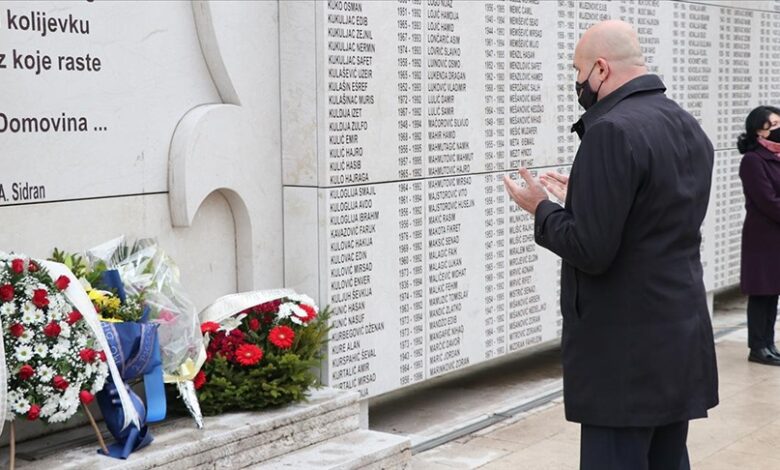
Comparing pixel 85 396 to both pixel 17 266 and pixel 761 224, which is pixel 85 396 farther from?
pixel 761 224

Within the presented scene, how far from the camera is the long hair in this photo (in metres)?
7.50

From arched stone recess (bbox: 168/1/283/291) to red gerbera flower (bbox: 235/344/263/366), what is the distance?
2.15ft

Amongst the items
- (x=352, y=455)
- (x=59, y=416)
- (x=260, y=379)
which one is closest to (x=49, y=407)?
(x=59, y=416)

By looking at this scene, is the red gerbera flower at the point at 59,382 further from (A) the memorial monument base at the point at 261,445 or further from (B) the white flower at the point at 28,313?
(A) the memorial monument base at the point at 261,445

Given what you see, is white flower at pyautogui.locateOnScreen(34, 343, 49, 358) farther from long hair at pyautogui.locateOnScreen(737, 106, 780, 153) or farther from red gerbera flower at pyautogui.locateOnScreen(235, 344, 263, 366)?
long hair at pyautogui.locateOnScreen(737, 106, 780, 153)

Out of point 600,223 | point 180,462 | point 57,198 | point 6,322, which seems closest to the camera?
point 600,223

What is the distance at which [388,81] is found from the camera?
5750 millimetres

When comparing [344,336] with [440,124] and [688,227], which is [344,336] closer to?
[440,124]

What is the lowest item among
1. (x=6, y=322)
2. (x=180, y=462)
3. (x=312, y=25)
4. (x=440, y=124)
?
(x=180, y=462)

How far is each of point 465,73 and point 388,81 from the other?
740 millimetres

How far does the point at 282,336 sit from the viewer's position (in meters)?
4.93

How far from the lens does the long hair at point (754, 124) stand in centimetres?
750

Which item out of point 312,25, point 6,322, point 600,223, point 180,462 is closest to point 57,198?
point 6,322

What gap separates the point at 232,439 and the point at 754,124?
455 cm
